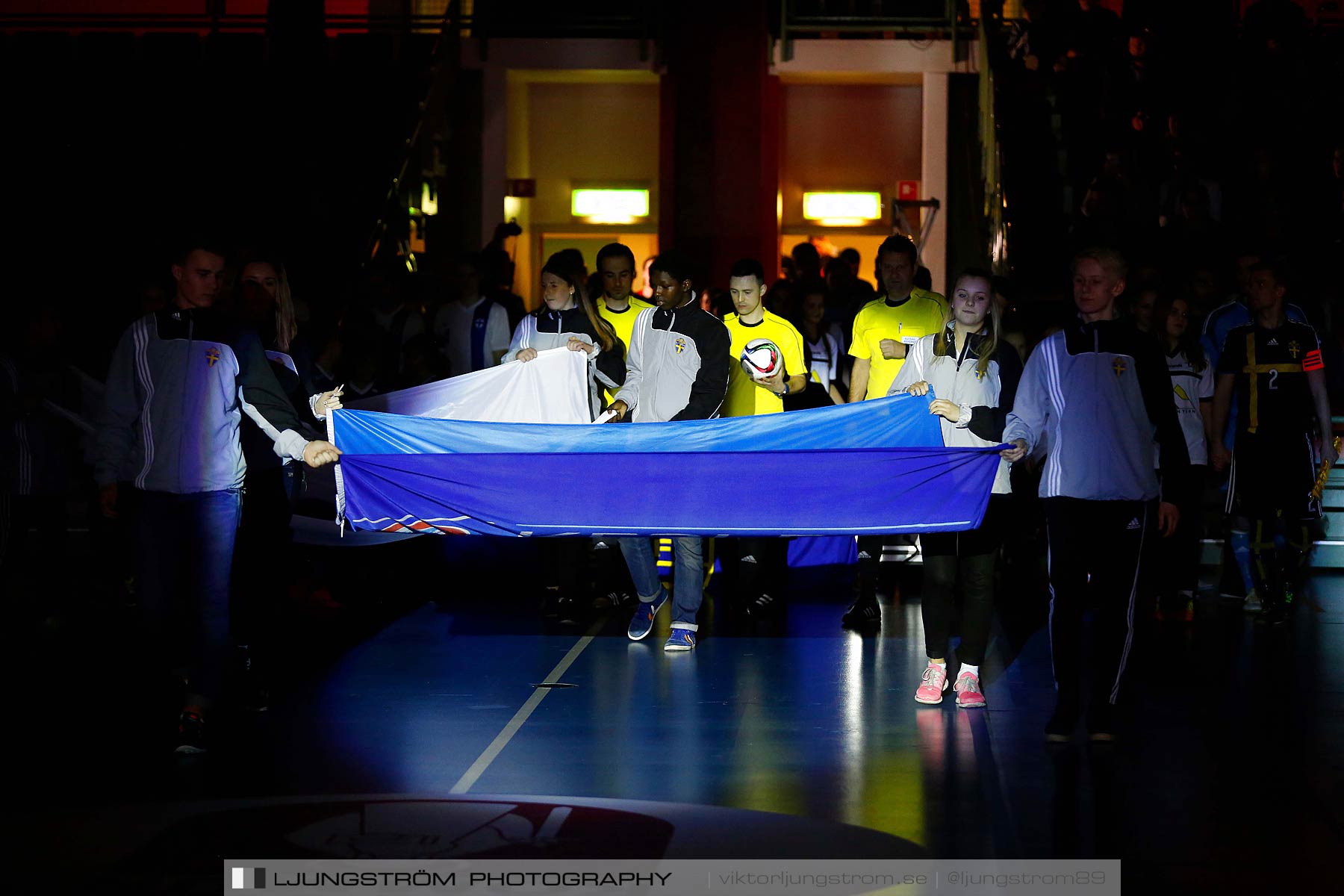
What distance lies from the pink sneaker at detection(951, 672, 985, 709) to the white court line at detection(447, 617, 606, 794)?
67.1 inches

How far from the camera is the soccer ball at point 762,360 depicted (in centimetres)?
807

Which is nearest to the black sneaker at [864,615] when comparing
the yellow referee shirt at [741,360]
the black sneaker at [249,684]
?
the yellow referee shirt at [741,360]

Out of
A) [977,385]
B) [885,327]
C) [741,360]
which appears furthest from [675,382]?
[977,385]

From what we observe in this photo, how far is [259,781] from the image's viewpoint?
545 centimetres

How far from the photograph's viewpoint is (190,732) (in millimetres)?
5801

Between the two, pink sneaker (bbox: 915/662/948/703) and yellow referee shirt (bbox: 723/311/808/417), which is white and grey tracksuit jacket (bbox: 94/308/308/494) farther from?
yellow referee shirt (bbox: 723/311/808/417)

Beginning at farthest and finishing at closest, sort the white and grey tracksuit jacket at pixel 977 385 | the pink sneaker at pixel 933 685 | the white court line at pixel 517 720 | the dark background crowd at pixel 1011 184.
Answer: the dark background crowd at pixel 1011 184, the pink sneaker at pixel 933 685, the white and grey tracksuit jacket at pixel 977 385, the white court line at pixel 517 720

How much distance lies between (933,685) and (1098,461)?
1302 millimetres

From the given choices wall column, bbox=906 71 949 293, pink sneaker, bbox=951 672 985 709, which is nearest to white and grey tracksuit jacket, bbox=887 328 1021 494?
pink sneaker, bbox=951 672 985 709

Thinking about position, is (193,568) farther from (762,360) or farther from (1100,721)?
(1100,721)

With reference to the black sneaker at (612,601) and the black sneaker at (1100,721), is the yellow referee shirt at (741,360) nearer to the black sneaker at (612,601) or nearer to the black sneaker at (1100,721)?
the black sneaker at (612,601)

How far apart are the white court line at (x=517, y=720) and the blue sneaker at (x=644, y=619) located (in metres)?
0.22

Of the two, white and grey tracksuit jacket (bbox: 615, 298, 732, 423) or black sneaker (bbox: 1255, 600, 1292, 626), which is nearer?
white and grey tracksuit jacket (bbox: 615, 298, 732, 423)

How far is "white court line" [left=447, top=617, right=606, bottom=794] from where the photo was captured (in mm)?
5434
